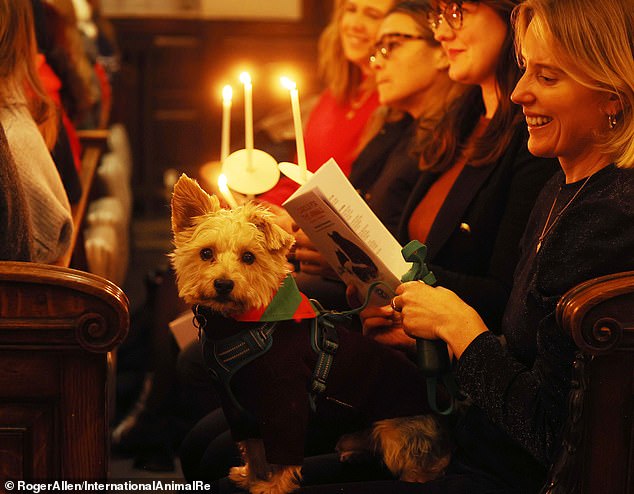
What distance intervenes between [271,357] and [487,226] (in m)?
0.67

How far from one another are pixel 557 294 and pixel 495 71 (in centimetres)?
84

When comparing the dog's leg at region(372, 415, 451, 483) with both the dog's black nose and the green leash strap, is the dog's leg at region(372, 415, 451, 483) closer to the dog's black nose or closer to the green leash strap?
the green leash strap

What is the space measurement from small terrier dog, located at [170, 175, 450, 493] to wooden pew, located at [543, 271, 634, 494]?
324mm

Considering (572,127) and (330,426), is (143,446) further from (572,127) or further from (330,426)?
(572,127)

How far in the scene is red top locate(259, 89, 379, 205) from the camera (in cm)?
309

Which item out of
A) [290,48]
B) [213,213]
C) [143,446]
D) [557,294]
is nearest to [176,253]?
[213,213]

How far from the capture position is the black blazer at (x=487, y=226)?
1896 mm

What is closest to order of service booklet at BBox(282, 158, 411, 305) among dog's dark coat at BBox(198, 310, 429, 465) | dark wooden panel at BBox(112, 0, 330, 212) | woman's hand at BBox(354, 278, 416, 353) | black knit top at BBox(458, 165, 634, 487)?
woman's hand at BBox(354, 278, 416, 353)

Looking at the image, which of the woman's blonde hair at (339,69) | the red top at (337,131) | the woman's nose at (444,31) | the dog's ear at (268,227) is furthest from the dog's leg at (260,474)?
the woman's blonde hair at (339,69)

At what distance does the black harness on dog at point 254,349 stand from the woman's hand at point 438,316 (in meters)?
0.14

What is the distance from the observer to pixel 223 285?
4.84 ft

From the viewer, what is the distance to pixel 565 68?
A: 1.46 metres

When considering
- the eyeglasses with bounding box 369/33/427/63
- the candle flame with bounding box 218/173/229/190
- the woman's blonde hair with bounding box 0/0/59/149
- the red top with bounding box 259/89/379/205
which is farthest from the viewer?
the red top with bounding box 259/89/379/205

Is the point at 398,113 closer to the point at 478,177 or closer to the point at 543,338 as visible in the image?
the point at 478,177
